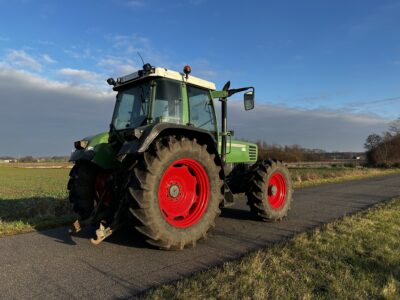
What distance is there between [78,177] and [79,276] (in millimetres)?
2487

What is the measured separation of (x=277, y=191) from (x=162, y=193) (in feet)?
10.9

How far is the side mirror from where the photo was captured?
745 centimetres

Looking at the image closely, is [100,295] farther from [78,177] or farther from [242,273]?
[78,177]

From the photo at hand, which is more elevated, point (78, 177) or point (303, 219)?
point (78, 177)

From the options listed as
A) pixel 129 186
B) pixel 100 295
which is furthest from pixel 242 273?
pixel 129 186

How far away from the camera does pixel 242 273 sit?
4.11 metres

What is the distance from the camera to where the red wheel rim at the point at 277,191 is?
771 centimetres

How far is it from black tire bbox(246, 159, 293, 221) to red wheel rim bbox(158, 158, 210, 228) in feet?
5.77

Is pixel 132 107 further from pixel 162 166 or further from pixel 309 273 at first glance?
pixel 309 273

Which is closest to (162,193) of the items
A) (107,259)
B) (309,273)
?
(107,259)

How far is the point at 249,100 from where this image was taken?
7477mm

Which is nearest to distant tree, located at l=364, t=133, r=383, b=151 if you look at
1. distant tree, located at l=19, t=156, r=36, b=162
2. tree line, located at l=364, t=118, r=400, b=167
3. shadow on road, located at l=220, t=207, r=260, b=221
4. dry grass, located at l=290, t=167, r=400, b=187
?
tree line, located at l=364, t=118, r=400, b=167

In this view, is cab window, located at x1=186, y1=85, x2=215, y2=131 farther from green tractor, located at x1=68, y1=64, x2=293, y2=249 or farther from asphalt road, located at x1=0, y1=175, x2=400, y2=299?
asphalt road, located at x1=0, y1=175, x2=400, y2=299

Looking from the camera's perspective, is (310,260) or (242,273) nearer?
(242,273)
